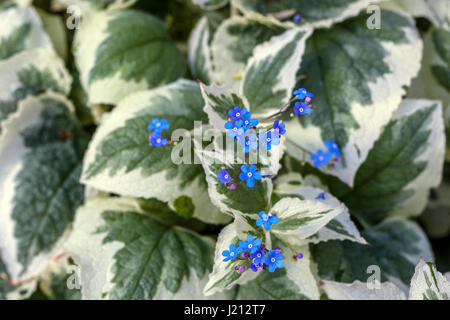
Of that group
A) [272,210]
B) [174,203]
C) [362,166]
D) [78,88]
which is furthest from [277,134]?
[78,88]

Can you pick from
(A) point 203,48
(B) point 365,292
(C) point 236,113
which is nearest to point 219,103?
(C) point 236,113

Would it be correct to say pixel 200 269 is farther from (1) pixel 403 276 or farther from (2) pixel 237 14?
(2) pixel 237 14

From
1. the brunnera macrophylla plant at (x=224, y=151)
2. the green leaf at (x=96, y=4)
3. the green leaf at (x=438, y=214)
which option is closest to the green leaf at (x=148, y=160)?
the brunnera macrophylla plant at (x=224, y=151)

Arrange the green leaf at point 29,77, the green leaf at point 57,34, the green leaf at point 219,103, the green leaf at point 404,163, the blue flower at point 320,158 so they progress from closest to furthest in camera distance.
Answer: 1. the green leaf at point 219,103
2. the blue flower at point 320,158
3. the green leaf at point 404,163
4. the green leaf at point 29,77
5. the green leaf at point 57,34

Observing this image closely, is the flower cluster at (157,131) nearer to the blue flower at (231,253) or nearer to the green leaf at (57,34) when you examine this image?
the blue flower at (231,253)

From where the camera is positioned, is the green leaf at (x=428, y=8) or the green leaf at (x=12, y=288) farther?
the green leaf at (x=428, y=8)

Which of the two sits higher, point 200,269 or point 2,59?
point 2,59

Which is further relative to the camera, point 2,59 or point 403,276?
point 2,59
